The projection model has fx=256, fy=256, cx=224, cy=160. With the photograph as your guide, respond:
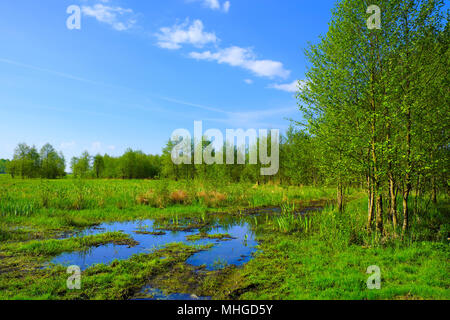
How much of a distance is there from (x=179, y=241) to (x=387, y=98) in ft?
39.3

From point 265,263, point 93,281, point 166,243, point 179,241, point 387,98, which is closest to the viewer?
point 93,281

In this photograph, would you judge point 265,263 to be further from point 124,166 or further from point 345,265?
point 124,166

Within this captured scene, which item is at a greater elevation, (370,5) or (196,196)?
(370,5)

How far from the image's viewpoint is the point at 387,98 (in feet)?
37.6

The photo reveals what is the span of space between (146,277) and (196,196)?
17.8m

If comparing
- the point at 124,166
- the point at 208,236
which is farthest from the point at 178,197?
the point at 124,166

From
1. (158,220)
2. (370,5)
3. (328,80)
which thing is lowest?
(158,220)

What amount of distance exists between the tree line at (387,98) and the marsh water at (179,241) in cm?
658

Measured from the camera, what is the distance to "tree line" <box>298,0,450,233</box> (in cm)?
1155
